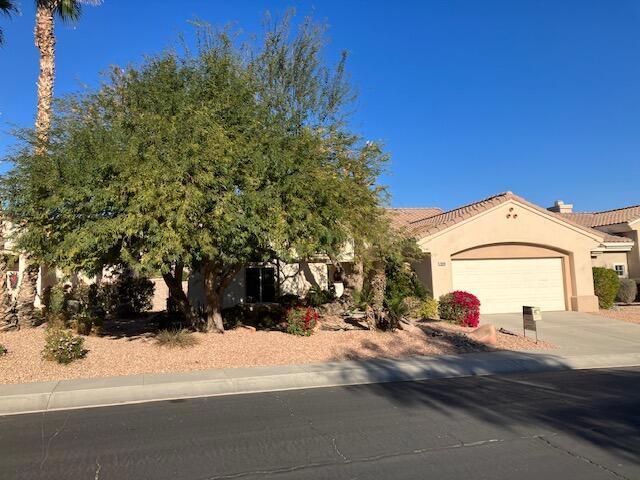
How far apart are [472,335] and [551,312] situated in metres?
7.98

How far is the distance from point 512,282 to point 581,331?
483 centimetres

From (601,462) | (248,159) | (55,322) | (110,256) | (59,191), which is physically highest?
(248,159)

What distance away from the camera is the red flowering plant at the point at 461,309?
57.7ft

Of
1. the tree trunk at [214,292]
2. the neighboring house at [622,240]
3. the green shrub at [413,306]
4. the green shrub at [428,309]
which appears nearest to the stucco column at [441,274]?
the green shrub at [428,309]

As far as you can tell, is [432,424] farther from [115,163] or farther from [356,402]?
[115,163]

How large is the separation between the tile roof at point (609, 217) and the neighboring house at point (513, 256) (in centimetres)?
1021

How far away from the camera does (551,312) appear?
21.5 m

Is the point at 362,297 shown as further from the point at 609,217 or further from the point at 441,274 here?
the point at 609,217

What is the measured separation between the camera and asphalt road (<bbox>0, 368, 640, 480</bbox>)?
17.8ft

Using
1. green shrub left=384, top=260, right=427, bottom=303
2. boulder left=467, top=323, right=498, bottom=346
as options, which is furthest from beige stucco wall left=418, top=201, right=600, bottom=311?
boulder left=467, top=323, right=498, bottom=346

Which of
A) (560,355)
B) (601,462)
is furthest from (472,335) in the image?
(601,462)

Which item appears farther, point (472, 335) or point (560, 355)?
point (472, 335)

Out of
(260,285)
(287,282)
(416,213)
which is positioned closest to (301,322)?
(260,285)

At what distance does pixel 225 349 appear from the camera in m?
13.1
